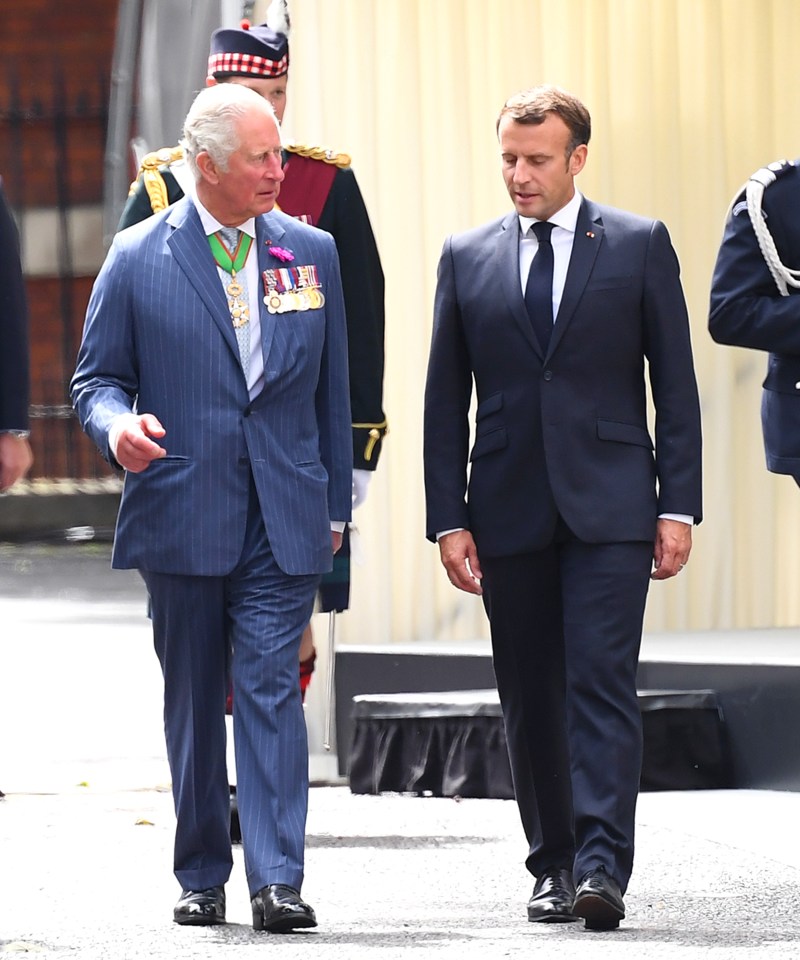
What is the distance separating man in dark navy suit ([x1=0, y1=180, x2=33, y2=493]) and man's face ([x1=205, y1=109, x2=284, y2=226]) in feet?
1.82

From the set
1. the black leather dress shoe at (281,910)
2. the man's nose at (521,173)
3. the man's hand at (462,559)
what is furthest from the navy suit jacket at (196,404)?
the black leather dress shoe at (281,910)

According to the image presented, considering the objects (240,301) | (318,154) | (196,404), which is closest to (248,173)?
(240,301)

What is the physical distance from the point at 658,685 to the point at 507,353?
2411mm

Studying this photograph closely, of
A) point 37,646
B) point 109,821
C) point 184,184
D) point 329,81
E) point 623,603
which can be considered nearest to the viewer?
point 623,603

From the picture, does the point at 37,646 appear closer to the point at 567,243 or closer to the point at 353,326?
the point at 353,326

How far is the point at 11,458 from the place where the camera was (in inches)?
214

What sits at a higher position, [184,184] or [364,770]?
[184,184]

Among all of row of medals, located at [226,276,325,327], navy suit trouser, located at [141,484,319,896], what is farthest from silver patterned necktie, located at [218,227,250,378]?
navy suit trouser, located at [141,484,319,896]

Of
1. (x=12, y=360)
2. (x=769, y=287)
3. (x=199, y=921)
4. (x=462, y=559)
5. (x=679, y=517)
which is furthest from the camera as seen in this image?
(x=769, y=287)

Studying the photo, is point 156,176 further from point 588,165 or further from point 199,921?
point 588,165

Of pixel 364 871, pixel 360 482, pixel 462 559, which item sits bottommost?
pixel 364 871

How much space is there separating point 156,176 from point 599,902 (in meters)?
2.18

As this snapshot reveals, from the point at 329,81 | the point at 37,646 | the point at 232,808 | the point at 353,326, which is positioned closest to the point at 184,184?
the point at 353,326

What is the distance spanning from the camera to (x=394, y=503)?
27.0 feet
